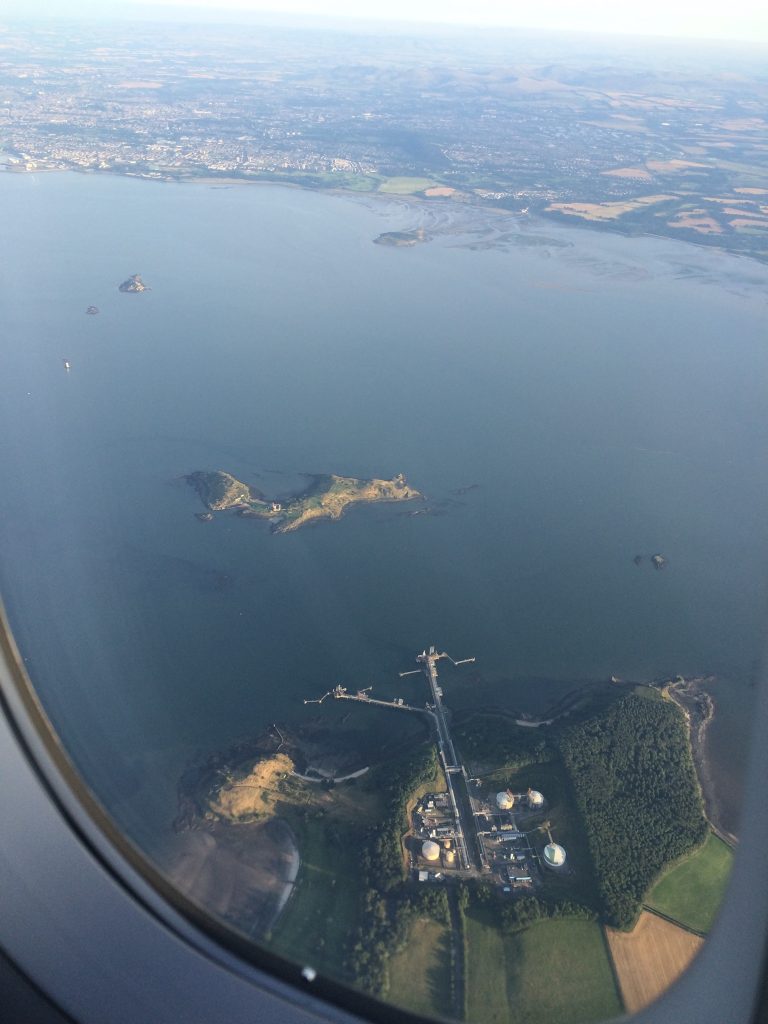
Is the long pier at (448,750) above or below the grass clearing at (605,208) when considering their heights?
below

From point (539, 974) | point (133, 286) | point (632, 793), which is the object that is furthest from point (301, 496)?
point (133, 286)

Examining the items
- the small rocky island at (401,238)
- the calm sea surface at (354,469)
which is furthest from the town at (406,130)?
the calm sea surface at (354,469)

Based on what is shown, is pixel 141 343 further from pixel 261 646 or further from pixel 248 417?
pixel 261 646

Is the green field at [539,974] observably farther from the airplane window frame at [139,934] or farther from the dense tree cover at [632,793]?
the airplane window frame at [139,934]

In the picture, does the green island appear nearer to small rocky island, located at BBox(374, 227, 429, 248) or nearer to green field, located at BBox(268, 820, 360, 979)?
green field, located at BBox(268, 820, 360, 979)

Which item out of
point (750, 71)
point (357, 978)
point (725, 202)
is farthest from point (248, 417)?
point (750, 71)
